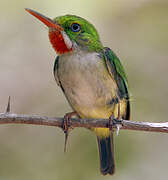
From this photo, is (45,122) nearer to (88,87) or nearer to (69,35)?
(88,87)

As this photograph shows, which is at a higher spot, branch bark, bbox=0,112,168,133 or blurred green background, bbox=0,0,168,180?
blurred green background, bbox=0,0,168,180

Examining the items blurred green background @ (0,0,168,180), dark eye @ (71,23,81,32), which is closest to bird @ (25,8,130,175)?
dark eye @ (71,23,81,32)

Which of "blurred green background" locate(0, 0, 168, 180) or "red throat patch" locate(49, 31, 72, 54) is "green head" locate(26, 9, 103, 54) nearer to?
"red throat patch" locate(49, 31, 72, 54)

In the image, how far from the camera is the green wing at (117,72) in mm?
4914

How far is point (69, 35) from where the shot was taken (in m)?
4.80

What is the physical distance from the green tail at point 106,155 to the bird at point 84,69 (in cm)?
43

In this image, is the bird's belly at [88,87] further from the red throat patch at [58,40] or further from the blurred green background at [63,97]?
the blurred green background at [63,97]

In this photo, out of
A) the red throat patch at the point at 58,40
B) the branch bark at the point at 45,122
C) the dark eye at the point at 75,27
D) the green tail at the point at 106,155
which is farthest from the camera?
the green tail at the point at 106,155

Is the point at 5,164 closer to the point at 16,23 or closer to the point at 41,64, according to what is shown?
the point at 41,64

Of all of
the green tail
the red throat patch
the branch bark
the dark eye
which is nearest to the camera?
the branch bark

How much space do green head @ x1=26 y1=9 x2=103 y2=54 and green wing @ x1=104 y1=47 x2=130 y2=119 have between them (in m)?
0.16

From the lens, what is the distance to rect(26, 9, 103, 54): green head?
475cm

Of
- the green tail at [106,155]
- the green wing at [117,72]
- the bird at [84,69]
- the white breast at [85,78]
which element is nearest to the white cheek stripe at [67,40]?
the bird at [84,69]

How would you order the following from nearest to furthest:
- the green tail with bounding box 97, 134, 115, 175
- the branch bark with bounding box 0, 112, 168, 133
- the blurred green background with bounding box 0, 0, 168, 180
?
the branch bark with bounding box 0, 112, 168, 133, the green tail with bounding box 97, 134, 115, 175, the blurred green background with bounding box 0, 0, 168, 180
